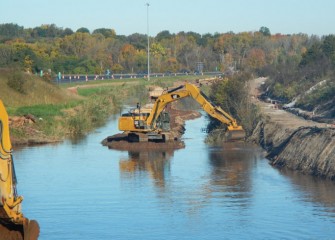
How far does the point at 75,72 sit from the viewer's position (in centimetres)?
12175

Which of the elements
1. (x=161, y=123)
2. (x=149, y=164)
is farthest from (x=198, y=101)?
(x=149, y=164)

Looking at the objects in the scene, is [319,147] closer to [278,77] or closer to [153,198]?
[153,198]

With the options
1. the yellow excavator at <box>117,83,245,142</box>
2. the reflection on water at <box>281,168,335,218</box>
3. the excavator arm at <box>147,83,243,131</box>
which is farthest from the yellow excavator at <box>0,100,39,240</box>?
the excavator arm at <box>147,83,243,131</box>

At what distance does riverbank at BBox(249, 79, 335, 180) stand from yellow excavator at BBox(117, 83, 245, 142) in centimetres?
188

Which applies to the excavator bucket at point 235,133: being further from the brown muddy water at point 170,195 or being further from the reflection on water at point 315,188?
the reflection on water at point 315,188

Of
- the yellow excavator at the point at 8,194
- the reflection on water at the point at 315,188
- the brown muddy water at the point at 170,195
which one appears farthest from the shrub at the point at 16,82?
the yellow excavator at the point at 8,194

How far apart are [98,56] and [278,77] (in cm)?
5987

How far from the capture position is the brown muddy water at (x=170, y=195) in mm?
26422

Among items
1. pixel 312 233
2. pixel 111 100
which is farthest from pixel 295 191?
pixel 111 100

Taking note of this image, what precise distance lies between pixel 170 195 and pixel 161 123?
54.9 ft

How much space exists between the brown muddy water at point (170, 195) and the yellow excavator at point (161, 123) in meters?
1.71

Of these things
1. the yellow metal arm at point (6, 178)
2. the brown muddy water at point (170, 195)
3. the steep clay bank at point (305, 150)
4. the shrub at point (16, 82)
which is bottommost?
the brown muddy water at point (170, 195)

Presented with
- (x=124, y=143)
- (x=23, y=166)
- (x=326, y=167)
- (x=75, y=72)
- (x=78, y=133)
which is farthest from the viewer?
(x=75, y=72)

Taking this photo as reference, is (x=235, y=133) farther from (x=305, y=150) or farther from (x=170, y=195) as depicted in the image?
(x=170, y=195)
